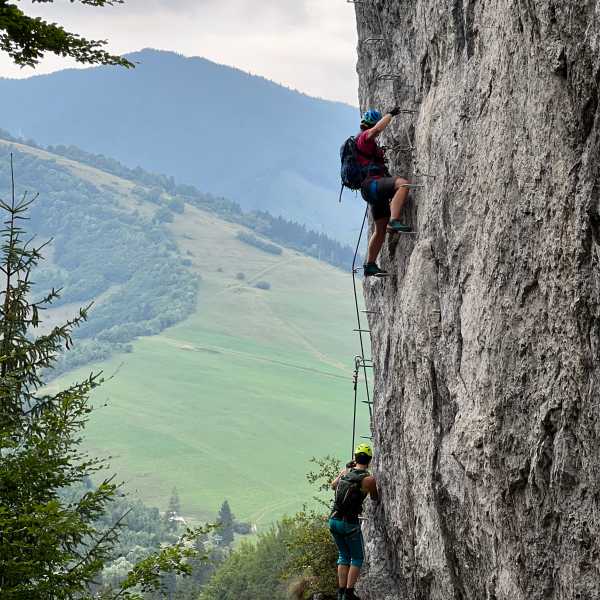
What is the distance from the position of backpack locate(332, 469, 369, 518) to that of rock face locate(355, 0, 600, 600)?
545mm

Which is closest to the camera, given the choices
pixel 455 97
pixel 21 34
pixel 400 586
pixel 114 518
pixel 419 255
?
pixel 21 34

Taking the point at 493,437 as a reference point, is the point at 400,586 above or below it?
below

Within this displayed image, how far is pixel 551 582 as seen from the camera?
8422 mm

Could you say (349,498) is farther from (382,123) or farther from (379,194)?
(382,123)

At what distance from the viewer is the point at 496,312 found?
952 centimetres

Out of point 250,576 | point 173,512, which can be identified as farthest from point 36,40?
point 173,512

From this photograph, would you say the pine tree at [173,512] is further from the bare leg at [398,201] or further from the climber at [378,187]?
the bare leg at [398,201]

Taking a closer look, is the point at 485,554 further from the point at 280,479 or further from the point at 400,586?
the point at 280,479

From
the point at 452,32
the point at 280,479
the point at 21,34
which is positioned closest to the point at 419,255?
the point at 452,32

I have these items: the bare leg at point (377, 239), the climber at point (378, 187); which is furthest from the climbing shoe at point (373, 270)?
the bare leg at point (377, 239)

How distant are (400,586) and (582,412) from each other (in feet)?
22.4

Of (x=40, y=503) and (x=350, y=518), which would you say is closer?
(x=40, y=503)

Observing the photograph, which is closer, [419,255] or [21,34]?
[21,34]

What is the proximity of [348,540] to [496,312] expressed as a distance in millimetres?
6053
